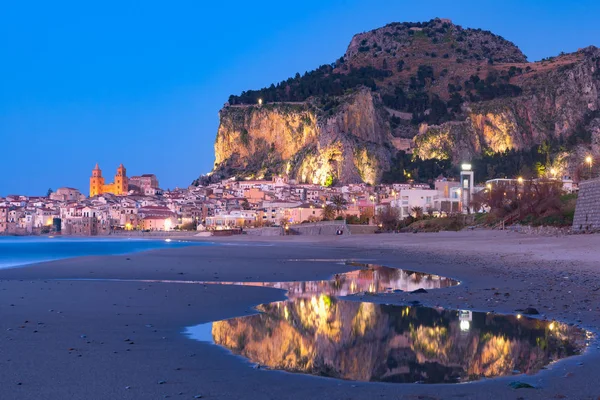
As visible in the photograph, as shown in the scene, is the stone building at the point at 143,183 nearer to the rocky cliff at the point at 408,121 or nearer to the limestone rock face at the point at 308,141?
the rocky cliff at the point at 408,121

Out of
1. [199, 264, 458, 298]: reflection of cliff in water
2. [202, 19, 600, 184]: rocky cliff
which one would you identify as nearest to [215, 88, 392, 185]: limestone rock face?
[202, 19, 600, 184]: rocky cliff

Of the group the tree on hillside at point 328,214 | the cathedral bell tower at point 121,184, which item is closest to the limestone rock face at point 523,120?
the tree on hillside at point 328,214

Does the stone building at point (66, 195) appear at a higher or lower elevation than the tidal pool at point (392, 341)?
higher

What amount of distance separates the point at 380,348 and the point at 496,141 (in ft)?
456

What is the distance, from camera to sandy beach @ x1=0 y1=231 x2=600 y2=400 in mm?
6730

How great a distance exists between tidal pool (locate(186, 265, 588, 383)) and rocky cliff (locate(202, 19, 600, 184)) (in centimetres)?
11154

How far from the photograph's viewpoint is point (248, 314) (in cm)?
1265

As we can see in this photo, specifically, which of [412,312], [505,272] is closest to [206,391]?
[412,312]

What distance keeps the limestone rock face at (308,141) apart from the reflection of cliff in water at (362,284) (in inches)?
4589

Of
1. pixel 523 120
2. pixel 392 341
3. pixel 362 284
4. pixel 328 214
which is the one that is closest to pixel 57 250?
pixel 362 284

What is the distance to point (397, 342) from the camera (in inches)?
388

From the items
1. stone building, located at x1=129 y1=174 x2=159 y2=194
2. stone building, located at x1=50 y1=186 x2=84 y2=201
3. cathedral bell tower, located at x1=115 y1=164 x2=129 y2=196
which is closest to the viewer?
stone building, located at x1=50 y1=186 x2=84 y2=201

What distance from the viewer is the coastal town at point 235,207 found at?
8912cm

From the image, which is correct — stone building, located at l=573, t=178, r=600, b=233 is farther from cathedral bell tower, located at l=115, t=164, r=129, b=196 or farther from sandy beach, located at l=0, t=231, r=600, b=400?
cathedral bell tower, located at l=115, t=164, r=129, b=196
